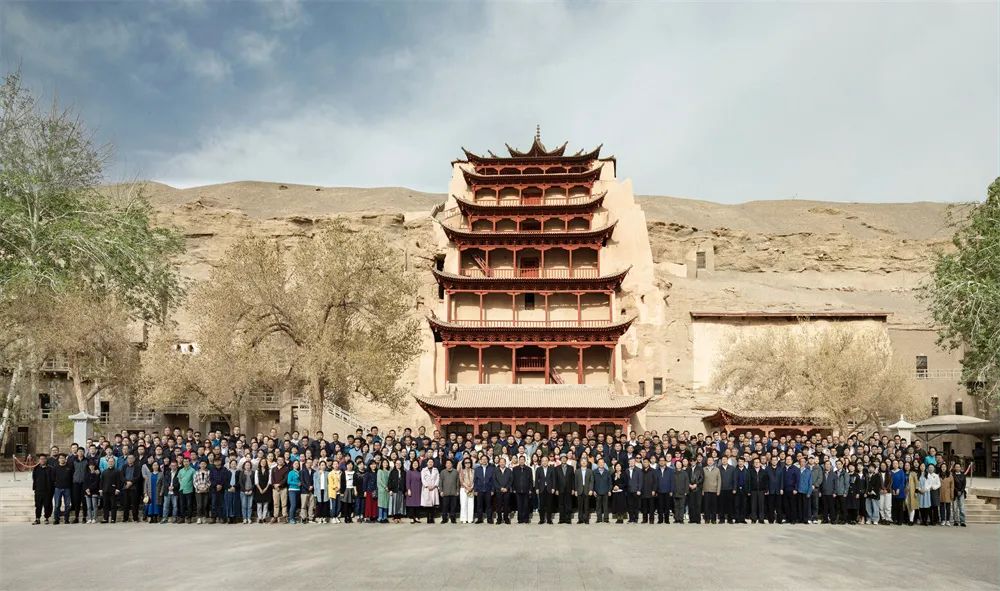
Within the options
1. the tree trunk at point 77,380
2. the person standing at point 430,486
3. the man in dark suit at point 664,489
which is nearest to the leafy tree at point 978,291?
the man in dark suit at point 664,489

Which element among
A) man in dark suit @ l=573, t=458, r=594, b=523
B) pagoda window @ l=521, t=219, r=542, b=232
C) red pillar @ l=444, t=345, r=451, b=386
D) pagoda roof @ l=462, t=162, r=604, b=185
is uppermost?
pagoda roof @ l=462, t=162, r=604, b=185

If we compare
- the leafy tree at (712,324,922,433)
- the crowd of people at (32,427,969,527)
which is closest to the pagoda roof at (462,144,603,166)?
the leafy tree at (712,324,922,433)

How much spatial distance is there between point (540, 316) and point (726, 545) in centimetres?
3049

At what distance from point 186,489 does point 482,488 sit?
6.29 m

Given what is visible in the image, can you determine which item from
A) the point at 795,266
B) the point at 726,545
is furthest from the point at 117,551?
the point at 795,266

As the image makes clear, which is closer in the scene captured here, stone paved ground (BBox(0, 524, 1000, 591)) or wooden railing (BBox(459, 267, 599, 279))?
stone paved ground (BBox(0, 524, 1000, 591))

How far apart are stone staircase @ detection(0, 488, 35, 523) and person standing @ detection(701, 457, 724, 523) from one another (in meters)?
15.0

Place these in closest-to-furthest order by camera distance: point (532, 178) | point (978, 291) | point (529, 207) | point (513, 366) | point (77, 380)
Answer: point (978, 291), point (77, 380), point (513, 366), point (529, 207), point (532, 178)

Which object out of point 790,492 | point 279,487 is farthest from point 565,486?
point 279,487

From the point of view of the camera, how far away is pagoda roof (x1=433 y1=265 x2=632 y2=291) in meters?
41.8

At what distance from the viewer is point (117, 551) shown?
40.8ft

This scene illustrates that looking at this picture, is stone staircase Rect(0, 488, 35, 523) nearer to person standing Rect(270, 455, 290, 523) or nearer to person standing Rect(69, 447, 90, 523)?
person standing Rect(69, 447, 90, 523)

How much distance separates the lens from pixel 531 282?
4216 cm

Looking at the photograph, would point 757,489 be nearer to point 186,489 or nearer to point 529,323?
point 186,489
